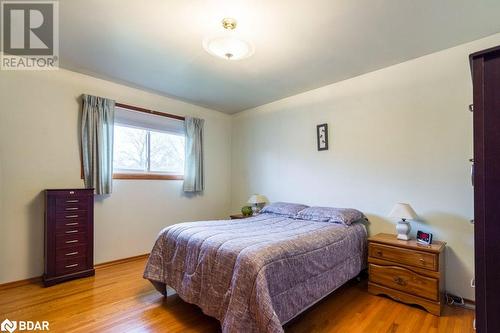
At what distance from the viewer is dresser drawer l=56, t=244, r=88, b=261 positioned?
2697mm

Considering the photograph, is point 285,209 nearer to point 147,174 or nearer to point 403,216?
point 403,216

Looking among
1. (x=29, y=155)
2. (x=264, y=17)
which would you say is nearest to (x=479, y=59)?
(x=264, y=17)

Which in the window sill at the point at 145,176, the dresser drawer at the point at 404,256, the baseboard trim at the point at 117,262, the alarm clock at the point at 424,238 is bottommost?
the baseboard trim at the point at 117,262

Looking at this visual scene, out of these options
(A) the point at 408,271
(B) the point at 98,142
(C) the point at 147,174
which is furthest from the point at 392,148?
(B) the point at 98,142

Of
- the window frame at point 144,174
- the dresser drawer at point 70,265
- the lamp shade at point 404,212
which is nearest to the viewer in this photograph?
the lamp shade at point 404,212

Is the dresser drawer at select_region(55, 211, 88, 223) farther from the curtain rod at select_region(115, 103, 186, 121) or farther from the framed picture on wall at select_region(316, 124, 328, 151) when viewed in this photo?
the framed picture on wall at select_region(316, 124, 328, 151)

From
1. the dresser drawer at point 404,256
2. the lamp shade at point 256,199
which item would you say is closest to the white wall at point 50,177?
the lamp shade at point 256,199

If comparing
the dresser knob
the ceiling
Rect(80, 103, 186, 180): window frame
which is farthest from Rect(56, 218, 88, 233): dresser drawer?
the dresser knob

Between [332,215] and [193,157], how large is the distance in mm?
2430

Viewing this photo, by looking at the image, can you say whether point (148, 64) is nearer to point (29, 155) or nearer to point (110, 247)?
point (29, 155)

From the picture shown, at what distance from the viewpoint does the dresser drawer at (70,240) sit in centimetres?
269

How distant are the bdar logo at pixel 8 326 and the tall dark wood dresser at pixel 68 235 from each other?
0.68 metres

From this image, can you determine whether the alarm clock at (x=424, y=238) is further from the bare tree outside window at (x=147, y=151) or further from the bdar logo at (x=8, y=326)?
the bdar logo at (x=8, y=326)

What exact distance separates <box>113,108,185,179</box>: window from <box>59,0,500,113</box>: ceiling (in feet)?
1.97
